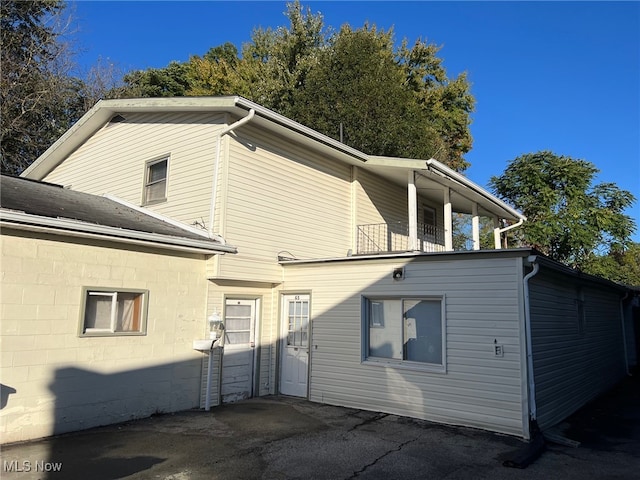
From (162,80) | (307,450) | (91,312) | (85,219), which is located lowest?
(307,450)

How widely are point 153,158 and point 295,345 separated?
5303mm

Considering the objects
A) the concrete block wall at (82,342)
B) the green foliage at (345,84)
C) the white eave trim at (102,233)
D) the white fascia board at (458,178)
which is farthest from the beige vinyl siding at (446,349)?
the green foliage at (345,84)

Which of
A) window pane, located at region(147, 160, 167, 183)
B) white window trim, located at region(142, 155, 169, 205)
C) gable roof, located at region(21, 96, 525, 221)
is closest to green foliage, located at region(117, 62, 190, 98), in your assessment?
gable roof, located at region(21, 96, 525, 221)

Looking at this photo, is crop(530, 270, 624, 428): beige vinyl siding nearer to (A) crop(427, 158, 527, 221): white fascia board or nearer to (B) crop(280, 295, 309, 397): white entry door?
(A) crop(427, 158, 527, 221): white fascia board

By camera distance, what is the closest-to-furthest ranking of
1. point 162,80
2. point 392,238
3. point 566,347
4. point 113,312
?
point 113,312 → point 566,347 → point 392,238 → point 162,80

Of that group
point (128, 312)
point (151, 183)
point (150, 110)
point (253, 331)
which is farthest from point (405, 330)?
point (150, 110)

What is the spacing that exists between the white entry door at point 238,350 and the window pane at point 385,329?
253cm

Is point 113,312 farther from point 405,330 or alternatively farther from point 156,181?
point 405,330

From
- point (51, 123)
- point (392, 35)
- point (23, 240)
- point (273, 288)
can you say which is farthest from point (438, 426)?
point (392, 35)

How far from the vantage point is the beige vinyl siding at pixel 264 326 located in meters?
8.91

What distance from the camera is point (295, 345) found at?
9.20m

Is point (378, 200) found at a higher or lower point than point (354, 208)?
higher

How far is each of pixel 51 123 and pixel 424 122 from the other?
1743 cm

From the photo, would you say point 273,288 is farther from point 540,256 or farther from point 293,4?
point 293,4
